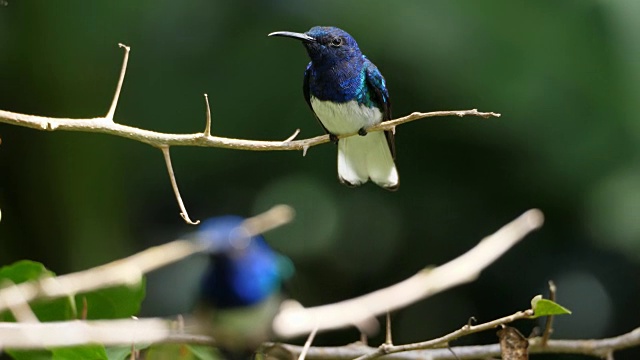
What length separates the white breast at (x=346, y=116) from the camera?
114 inches

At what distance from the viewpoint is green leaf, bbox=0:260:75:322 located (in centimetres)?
161

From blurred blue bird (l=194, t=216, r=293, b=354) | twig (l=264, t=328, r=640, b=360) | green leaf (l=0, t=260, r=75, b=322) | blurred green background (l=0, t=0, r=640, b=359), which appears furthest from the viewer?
blurred green background (l=0, t=0, r=640, b=359)

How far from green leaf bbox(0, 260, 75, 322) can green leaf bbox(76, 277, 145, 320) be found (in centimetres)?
4

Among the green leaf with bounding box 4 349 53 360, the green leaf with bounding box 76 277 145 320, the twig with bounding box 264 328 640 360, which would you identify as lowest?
the twig with bounding box 264 328 640 360

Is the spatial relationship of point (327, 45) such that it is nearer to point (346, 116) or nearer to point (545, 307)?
point (346, 116)

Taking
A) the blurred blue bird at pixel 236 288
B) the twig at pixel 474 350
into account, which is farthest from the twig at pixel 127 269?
the twig at pixel 474 350

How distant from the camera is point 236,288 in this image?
1.31m

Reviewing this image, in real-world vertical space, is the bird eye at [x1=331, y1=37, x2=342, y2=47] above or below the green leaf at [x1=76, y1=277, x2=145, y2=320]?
above

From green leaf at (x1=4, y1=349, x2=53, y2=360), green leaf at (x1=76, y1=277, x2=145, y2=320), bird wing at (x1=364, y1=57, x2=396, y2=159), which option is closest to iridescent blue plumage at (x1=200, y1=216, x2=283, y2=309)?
green leaf at (x1=76, y1=277, x2=145, y2=320)

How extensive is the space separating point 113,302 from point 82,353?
0.20 metres

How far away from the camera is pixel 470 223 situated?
423 cm

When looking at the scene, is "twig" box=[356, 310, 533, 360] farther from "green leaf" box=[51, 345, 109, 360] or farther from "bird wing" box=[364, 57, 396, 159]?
"bird wing" box=[364, 57, 396, 159]

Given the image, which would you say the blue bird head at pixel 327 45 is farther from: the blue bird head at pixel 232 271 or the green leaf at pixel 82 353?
the blue bird head at pixel 232 271

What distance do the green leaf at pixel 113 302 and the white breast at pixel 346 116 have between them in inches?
50.5
